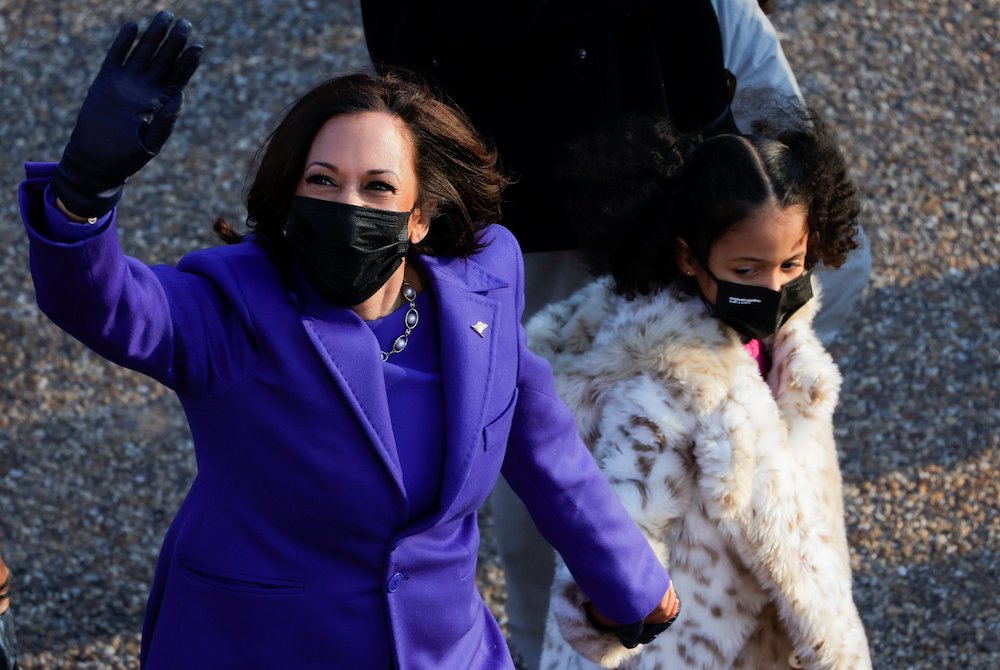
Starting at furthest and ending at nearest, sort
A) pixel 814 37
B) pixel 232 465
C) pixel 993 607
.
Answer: pixel 814 37, pixel 993 607, pixel 232 465

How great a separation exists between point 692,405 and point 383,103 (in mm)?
951

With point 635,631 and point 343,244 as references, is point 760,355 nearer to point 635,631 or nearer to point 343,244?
point 635,631

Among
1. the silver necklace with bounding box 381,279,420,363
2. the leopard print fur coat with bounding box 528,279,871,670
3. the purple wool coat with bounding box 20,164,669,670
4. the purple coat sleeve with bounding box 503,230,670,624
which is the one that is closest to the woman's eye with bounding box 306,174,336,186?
the purple wool coat with bounding box 20,164,669,670

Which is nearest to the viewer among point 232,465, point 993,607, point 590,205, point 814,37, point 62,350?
point 232,465

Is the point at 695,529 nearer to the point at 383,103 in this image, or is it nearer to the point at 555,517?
the point at 555,517

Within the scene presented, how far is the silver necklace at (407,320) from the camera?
7.07ft

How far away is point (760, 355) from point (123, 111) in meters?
1.81

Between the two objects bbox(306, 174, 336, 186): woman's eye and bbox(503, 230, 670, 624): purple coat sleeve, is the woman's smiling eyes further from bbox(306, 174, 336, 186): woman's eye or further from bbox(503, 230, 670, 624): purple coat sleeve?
bbox(503, 230, 670, 624): purple coat sleeve

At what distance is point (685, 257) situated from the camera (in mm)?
2830

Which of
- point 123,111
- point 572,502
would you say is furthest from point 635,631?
point 123,111

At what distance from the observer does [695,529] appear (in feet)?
8.78

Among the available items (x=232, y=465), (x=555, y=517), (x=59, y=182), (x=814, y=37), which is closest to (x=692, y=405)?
(x=555, y=517)

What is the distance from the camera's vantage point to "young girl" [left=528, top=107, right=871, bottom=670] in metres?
2.63

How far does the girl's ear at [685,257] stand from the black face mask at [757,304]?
72 millimetres
